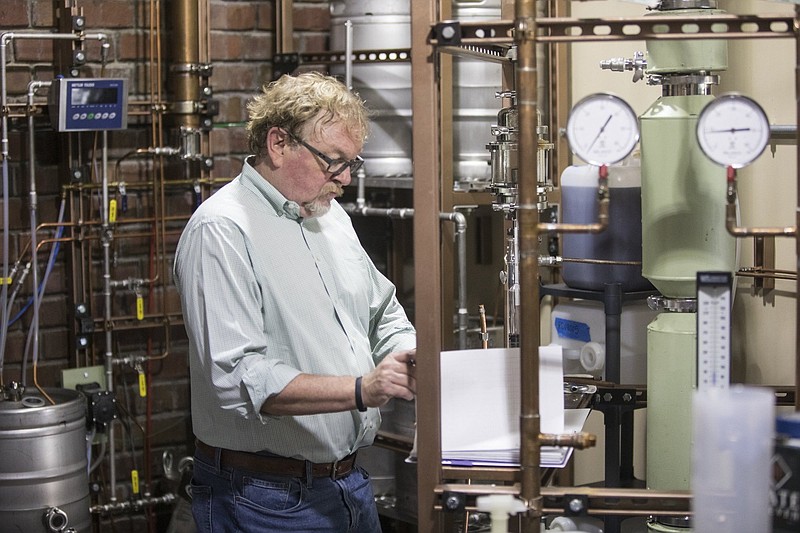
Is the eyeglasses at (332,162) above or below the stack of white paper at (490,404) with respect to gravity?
above

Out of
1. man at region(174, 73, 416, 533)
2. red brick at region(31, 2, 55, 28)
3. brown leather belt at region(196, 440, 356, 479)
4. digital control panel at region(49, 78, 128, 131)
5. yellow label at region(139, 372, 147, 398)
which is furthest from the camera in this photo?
yellow label at region(139, 372, 147, 398)

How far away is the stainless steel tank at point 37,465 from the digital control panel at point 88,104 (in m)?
0.68

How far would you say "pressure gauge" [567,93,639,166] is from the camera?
1.44 m

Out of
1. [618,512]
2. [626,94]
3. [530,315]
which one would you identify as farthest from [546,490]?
[626,94]

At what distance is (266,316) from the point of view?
1.92 meters

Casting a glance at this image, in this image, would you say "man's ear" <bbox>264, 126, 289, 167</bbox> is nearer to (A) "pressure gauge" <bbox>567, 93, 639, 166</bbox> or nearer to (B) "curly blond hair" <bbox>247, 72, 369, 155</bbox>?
(B) "curly blond hair" <bbox>247, 72, 369, 155</bbox>

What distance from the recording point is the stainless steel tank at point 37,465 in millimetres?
2658

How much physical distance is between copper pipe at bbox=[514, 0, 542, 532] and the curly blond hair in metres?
0.66

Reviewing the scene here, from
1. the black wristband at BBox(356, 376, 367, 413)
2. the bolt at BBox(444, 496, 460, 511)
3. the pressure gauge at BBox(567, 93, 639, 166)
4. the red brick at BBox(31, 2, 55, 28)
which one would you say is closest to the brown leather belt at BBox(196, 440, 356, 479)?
the black wristband at BBox(356, 376, 367, 413)

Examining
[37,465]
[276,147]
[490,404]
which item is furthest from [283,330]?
[37,465]

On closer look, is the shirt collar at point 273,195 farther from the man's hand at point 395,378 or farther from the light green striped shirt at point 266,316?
the man's hand at point 395,378

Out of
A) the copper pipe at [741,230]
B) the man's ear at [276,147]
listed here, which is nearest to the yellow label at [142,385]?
the man's ear at [276,147]

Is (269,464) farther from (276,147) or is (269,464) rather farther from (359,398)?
(276,147)

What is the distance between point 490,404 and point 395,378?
7.8 inches
